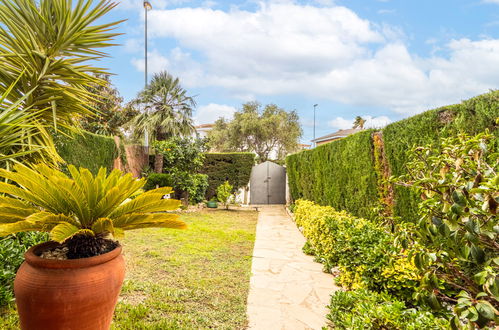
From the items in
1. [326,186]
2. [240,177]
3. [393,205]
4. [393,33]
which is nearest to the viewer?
[393,205]

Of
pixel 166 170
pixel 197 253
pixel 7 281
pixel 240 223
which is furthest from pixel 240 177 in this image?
pixel 7 281

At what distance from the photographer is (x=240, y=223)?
8570 mm

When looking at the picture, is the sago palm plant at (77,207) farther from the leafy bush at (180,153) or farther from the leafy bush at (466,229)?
the leafy bush at (180,153)

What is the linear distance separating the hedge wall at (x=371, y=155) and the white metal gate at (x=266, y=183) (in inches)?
220

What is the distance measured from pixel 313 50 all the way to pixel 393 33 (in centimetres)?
385

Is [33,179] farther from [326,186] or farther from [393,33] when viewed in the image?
[393,33]

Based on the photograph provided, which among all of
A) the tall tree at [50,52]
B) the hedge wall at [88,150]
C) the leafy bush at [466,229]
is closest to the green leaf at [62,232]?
the leafy bush at [466,229]

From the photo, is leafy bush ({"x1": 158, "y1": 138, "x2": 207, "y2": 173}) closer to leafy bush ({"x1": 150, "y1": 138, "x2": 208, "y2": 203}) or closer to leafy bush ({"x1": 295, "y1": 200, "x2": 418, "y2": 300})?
leafy bush ({"x1": 150, "y1": 138, "x2": 208, "y2": 203})

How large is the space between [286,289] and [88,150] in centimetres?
662

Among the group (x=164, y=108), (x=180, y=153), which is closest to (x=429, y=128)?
(x=180, y=153)

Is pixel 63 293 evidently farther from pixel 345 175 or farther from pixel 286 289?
pixel 345 175

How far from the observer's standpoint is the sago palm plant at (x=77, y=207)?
73.4 inches

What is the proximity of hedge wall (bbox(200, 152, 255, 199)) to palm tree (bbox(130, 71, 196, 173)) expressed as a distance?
233 centimetres

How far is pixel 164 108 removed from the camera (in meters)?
14.2
